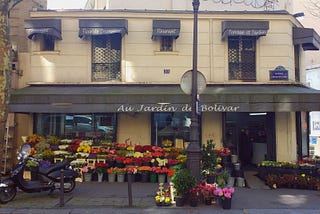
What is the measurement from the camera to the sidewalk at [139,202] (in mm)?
7633

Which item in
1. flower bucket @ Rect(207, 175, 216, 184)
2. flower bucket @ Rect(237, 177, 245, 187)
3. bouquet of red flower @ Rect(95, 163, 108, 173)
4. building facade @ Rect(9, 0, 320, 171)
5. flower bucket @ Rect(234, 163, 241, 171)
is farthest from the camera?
building facade @ Rect(9, 0, 320, 171)

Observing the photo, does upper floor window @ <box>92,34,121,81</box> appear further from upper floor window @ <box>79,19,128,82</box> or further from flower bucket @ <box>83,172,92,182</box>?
flower bucket @ <box>83,172,92,182</box>

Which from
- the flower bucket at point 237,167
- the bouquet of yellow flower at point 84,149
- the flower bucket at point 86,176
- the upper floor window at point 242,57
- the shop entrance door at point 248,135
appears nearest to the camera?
the flower bucket at point 86,176

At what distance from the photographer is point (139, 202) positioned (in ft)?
27.6

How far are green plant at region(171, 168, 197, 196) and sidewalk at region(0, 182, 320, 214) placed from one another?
14.7 inches

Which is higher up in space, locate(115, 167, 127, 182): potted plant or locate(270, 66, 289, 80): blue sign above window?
locate(270, 66, 289, 80): blue sign above window

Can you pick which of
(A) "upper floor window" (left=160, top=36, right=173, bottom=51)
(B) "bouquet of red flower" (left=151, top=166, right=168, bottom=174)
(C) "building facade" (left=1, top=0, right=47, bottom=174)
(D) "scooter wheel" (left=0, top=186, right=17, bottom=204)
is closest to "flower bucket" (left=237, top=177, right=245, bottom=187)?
(B) "bouquet of red flower" (left=151, top=166, right=168, bottom=174)

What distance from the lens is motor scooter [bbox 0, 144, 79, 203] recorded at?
27.0 ft

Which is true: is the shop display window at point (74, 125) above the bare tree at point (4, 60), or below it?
below

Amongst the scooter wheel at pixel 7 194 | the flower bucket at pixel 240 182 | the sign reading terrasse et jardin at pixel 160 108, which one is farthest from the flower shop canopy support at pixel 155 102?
the scooter wheel at pixel 7 194

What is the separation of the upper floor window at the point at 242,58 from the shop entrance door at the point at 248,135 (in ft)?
5.48

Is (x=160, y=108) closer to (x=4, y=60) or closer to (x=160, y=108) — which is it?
(x=160, y=108)

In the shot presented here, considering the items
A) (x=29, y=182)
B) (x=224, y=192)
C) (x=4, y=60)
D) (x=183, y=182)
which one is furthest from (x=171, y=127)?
(x=4, y=60)

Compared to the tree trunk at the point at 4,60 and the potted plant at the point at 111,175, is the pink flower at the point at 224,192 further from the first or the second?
the tree trunk at the point at 4,60
